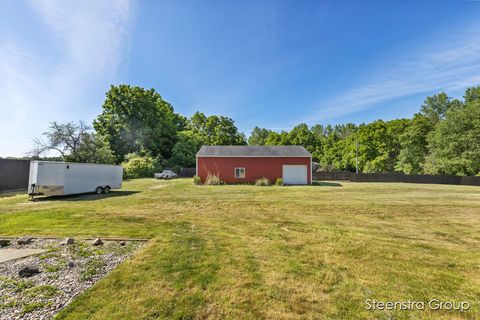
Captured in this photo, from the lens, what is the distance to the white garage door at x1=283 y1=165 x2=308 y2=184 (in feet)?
→ 68.5

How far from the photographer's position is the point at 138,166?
2898cm

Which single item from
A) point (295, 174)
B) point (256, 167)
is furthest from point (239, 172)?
point (295, 174)

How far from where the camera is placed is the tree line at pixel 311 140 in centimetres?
2522

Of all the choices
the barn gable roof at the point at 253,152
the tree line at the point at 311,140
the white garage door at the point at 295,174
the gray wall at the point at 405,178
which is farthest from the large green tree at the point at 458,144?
the white garage door at the point at 295,174

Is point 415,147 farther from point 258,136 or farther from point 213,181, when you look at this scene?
point 258,136

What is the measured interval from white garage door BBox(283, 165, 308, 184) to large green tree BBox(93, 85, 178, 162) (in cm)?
2218

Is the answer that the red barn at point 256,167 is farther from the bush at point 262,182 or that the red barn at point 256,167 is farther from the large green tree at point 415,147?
the large green tree at point 415,147

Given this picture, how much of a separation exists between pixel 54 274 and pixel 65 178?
997 cm

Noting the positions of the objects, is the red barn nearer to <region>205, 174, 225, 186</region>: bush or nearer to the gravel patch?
<region>205, 174, 225, 186</region>: bush

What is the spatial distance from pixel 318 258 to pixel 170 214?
216 inches

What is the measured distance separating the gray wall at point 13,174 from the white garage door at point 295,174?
70.0 feet

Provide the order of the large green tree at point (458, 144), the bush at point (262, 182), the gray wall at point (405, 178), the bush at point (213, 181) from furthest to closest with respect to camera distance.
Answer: the large green tree at point (458, 144)
the gray wall at point (405, 178)
the bush at point (213, 181)
the bush at point (262, 182)

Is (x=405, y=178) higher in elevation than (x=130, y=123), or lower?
lower

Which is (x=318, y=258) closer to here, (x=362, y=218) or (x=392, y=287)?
(x=392, y=287)
